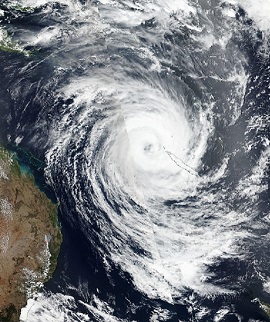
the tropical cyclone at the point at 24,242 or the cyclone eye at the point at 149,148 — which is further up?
the cyclone eye at the point at 149,148

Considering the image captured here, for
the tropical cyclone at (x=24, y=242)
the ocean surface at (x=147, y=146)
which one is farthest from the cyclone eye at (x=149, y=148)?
the tropical cyclone at (x=24, y=242)

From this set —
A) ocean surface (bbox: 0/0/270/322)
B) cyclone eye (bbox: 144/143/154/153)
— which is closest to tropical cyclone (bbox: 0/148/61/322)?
ocean surface (bbox: 0/0/270/322)

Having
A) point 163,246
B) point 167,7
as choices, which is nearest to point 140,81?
point 167,7

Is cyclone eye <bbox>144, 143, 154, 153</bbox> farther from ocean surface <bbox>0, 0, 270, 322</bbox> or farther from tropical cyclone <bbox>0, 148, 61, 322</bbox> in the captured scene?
tropical cyclone <bbox>0, 148, 61, 322</bbox>

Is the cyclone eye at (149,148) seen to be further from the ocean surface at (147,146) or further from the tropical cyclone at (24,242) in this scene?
the tropical cyclone at (24,242)

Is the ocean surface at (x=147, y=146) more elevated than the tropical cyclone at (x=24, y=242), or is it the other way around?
the ocean surface at (x=147, y=146)

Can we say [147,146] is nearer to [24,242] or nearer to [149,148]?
[149,148]
